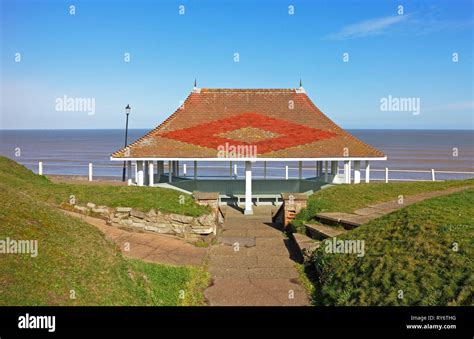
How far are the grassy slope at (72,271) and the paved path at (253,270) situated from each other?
53 centimetres

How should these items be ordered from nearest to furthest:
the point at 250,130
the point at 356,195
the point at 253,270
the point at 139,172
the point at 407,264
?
the point at 407,264
the point at 253,270
the point at 356,195
the point at 139,172
the point at 250,130

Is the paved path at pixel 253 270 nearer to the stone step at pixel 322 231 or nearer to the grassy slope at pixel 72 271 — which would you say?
the grassy slope at pixel 72 271

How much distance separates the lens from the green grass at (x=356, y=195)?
1385 cm

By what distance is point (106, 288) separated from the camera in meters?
6.91

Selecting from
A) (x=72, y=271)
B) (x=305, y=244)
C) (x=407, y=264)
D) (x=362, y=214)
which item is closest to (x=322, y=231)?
(x=305, y=244)

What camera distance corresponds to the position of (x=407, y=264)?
7504 mm

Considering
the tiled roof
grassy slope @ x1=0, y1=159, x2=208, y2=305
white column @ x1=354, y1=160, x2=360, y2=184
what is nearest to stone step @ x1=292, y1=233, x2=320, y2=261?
grassy slope @ x1=0, y1=159, x2=208, y2=305

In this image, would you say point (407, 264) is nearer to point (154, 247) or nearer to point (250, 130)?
point (154, 247)

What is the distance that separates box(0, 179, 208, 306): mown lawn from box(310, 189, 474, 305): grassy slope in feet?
8.11

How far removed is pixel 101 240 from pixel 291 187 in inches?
513

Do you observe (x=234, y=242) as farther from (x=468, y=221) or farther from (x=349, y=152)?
(x=349, y=152)

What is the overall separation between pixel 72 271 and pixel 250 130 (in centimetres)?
1440

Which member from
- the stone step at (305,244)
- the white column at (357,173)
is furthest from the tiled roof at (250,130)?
the stone step at (305,244)
